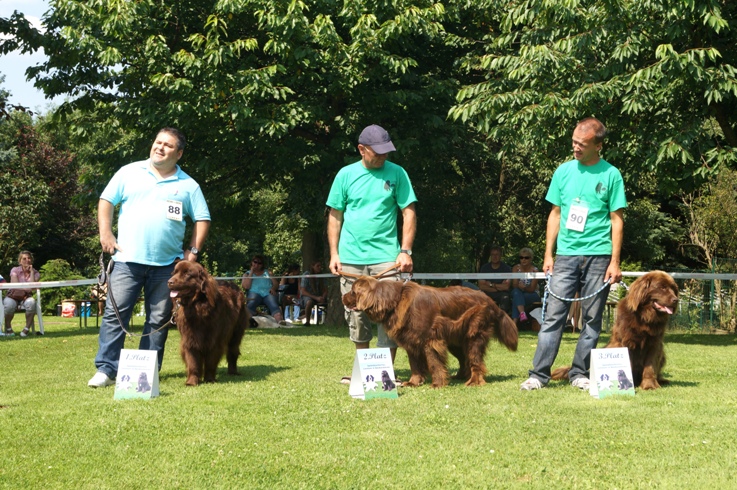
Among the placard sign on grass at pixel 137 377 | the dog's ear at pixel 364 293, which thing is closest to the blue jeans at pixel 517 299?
the dog's ear at pixel 364 293

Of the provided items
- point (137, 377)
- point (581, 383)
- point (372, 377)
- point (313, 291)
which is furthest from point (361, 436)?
point (313, 291)

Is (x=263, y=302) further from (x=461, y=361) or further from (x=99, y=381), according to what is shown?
(x=461, y=361)

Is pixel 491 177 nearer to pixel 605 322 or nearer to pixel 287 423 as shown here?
pixel 605 322

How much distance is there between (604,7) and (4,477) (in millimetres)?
10567

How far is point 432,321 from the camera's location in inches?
268

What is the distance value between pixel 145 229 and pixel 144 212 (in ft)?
0.49

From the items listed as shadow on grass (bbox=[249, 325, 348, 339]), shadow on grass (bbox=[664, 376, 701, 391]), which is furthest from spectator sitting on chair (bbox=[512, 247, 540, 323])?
shadow on grass (bbox=[664, 376, 701, 391])

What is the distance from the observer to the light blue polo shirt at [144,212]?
696 centimetres

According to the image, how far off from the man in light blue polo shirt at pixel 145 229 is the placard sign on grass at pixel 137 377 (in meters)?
0.81

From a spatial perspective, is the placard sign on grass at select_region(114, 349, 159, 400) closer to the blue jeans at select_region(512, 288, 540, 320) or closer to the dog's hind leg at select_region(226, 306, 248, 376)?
the dog's hind leg at select_region(226, 306, 248, 376)

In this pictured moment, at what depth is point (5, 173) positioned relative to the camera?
33.0 metres

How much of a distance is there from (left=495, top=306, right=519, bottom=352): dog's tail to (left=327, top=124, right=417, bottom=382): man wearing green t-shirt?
942 millimetres

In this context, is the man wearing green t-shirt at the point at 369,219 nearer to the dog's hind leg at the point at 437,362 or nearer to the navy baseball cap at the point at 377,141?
the navy baseball cap at the point at 377,141

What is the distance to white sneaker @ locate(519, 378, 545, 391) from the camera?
6594mm
